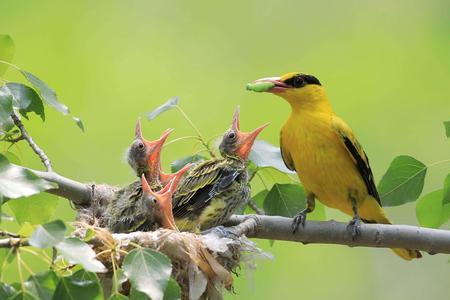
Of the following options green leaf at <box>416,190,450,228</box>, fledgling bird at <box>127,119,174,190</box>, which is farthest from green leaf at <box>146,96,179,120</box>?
green leaf at <box>416,190,450,228</box>

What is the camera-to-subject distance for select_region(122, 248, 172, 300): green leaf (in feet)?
8.47

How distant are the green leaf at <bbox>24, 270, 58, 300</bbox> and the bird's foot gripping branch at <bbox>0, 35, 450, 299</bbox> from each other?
9cm

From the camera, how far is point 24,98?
11.1 feet

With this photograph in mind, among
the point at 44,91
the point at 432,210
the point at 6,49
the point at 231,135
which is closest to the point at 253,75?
the point at 231,135

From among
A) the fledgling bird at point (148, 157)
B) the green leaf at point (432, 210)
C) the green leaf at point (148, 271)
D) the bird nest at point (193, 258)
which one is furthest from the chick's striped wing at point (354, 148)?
the green leaf at point (148, 271)

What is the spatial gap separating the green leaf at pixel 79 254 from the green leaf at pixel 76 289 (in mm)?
102

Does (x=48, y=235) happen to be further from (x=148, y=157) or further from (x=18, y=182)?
→ (x=148, y=157)

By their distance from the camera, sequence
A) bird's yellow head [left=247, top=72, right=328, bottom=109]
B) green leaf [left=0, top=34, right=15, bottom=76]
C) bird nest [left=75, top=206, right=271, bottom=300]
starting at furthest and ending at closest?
1. bird's yellow head [left=247, top=72, right=328, bottom=109]
2. green leaf [left=0, top=34, right=15, bottom=76]
3. bird nest [left=75, top=206, right=271, bottom=300]

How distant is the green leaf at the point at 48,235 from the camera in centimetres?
237

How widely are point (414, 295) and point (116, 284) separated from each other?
6493 mm

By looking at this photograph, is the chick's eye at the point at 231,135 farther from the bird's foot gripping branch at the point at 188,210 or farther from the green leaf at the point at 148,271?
the green leaf at the point at 148,271

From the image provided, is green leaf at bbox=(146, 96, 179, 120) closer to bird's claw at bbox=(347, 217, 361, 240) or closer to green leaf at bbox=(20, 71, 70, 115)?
green leaf at bbox=(20, 71, 70, 115)

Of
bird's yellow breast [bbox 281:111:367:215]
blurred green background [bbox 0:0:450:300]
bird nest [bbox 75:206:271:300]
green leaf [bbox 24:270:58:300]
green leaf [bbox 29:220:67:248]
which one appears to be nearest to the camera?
green leaf [bbox 29:220:67:248]

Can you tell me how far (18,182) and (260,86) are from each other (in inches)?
88.2
